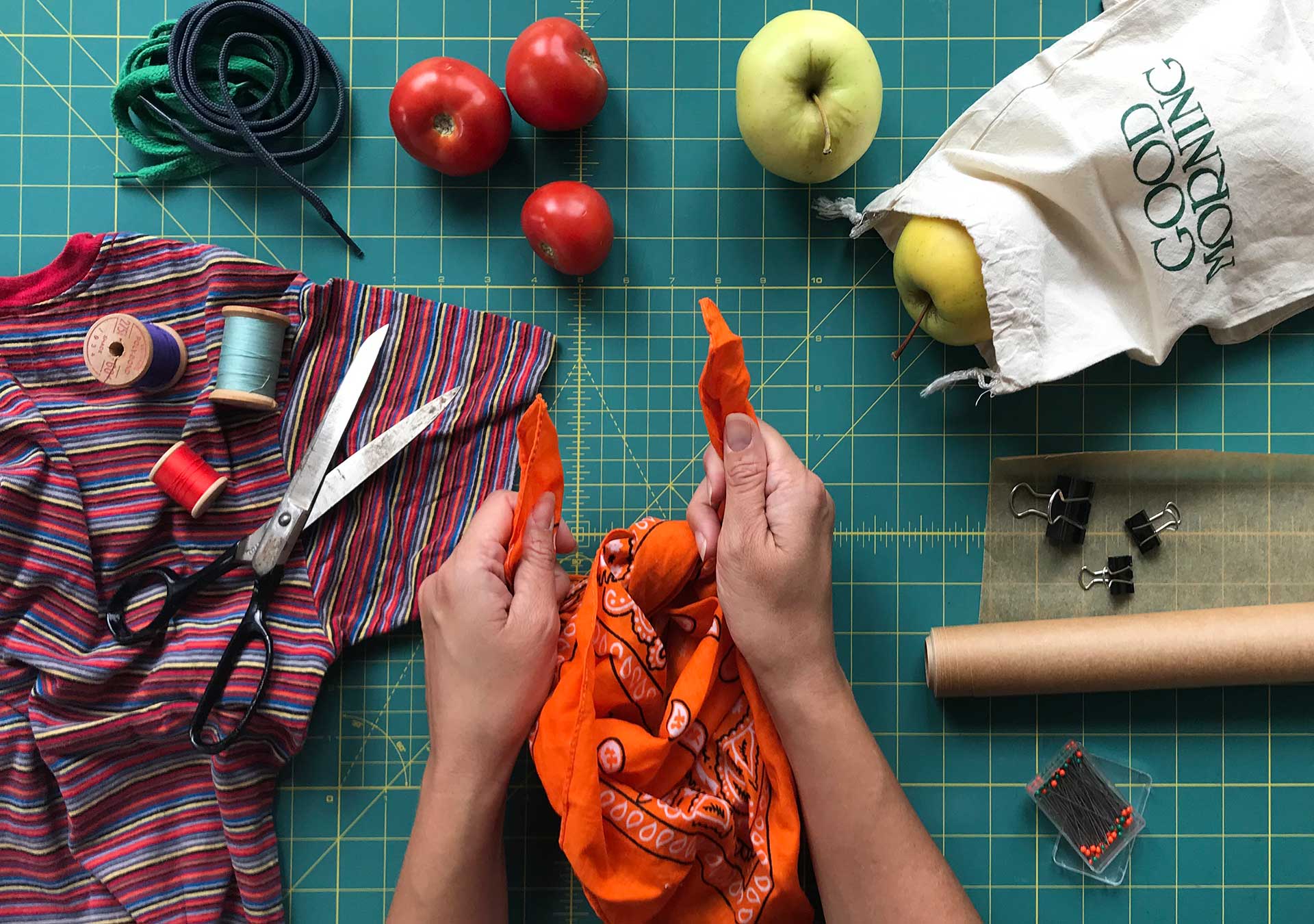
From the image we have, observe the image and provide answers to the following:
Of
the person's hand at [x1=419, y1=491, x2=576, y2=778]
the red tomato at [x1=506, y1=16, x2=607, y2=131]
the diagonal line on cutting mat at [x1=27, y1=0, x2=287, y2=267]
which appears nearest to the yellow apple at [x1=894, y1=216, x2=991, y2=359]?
the red tomato at [x1=506, y1=16, x2=607, y2=131]

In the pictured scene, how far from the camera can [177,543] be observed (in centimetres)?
143

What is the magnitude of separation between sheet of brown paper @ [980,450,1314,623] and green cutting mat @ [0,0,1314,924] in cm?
5

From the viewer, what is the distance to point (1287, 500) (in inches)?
59.0

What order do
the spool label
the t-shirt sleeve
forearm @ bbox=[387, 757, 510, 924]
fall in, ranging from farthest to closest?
the t-shirt sleeve
the spool label
forearm @ bbox=[387, 757, 510, 924]

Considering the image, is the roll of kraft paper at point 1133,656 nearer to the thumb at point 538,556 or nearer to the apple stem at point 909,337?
the apple stem at point 909,337

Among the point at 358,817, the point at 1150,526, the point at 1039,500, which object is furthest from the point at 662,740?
the point at 1150,526

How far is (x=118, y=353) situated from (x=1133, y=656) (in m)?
1.79

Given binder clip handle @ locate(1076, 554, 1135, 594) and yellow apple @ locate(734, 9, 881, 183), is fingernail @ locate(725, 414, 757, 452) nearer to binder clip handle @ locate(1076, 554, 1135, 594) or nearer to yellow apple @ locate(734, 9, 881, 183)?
yellow apple @ locate(734, 9, 881, 183)

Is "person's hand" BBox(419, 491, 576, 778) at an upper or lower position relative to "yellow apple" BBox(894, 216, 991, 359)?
lower

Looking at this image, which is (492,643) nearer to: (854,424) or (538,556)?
(538,556)

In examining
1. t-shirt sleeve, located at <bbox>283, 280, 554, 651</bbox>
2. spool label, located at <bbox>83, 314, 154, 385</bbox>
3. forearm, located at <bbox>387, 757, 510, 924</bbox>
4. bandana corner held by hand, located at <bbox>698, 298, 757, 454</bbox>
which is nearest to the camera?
bandana corner held by hand, located at <bbox>698, 298, 757, 454</bbox>

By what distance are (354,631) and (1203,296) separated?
5.28 ft

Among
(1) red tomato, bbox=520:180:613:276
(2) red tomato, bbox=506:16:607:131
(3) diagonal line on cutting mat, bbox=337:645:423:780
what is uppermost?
(2) red tomato, bbox=506:16:607:131

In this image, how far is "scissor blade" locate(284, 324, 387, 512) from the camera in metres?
1.39
